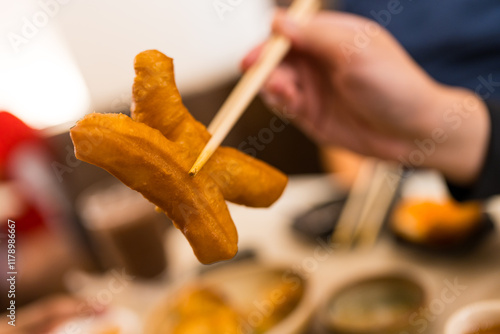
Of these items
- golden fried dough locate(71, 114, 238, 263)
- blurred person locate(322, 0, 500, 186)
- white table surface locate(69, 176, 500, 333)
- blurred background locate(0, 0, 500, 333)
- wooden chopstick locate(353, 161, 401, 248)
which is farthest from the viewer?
blurred person locate(322, 0, 500, 186)

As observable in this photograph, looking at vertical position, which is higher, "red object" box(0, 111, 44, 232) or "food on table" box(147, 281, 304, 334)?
"food on table" box(147, 281, 304, 334)

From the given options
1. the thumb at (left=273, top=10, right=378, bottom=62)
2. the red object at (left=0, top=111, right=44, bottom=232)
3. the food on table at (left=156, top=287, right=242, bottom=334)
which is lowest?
the red object at (left=0, top=111, right=44, bottom=232)

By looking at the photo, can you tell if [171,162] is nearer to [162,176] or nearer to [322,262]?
[162,176]

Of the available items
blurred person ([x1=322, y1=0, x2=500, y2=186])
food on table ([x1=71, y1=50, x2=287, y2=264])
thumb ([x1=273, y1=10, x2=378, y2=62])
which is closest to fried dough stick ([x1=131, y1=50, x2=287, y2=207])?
food on table ([x1=71, y1=50, x2=287, y2=264])

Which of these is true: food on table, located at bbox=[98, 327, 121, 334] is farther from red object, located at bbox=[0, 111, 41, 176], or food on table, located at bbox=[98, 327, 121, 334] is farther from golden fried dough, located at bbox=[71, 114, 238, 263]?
red object, located at bbox=[0, 111, 41, 176]

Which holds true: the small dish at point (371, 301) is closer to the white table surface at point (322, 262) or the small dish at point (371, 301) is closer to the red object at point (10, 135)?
the white table surface at point (322, 262)

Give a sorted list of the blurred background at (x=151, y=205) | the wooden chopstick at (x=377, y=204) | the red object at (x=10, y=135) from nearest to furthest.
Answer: the blurred background at (x=151, y=205) → the wooden chopstick at (x=377, y=204) → the red object at (x=10, y=135)

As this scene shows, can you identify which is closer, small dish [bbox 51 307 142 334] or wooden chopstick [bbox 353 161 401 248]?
small dish [bbox 51 307 142 334]

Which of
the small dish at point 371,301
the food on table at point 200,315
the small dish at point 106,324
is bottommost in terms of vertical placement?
the small dish at point 106,324

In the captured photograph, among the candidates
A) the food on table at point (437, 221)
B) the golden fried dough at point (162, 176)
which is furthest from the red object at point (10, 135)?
the golden fried dough at point (162, 176)
